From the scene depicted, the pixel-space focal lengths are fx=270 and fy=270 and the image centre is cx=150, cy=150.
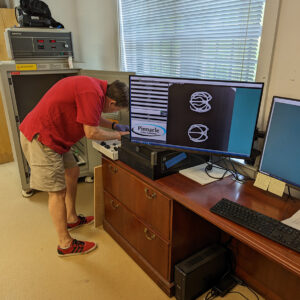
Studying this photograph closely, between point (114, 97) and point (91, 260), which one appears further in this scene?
point (91, 260)

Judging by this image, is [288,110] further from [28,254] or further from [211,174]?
[28,254]

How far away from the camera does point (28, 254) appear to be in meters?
2.09

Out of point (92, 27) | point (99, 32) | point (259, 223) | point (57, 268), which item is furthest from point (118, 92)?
point (92, 27)

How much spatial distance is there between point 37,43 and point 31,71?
0.27m

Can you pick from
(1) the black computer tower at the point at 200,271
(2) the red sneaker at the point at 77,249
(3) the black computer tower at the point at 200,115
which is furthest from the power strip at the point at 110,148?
(1) the black computer tower at the point at 200,271

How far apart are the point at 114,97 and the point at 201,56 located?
742 mm

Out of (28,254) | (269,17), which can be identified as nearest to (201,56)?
(269,17)

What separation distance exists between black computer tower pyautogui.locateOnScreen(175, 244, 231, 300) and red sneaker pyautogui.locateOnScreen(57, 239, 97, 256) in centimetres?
79

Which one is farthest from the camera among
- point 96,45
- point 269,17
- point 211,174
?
point 96,45

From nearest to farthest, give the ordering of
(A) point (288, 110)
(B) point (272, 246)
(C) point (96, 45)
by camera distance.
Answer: (B) point (272, 246) < (A) point (288, 110) < (C) point (96, 45)

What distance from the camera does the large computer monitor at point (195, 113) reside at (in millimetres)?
1430

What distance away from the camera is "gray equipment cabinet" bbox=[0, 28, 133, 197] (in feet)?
8.07

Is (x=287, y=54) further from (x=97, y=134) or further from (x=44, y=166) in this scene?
(x=44, y=166)

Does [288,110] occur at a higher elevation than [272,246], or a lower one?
higher
